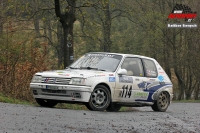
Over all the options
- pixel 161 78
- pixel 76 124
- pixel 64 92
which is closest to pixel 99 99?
pixel 64 92

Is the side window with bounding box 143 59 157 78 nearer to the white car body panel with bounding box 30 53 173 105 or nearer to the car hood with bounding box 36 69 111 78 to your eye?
the white car body panel with bounding box 30 53 173 105

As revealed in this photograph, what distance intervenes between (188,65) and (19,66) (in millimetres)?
22148

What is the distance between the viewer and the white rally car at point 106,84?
12.0 metres

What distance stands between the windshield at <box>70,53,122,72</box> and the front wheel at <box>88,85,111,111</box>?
0.81m

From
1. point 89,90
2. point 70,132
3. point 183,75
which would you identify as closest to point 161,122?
point 89,90

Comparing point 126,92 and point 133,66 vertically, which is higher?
point 133,66

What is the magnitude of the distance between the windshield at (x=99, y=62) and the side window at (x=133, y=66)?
261 mm

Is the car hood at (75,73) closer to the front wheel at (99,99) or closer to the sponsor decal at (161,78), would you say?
the front wheel at (99,99)

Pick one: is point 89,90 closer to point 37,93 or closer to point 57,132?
point 37,93

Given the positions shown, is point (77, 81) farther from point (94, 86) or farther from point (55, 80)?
point (55, 80)

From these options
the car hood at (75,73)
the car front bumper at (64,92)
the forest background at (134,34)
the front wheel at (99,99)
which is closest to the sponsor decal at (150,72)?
the car hood at (75,73)

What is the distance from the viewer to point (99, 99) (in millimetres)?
12383

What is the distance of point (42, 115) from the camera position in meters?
9.84

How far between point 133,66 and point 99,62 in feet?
3.59
